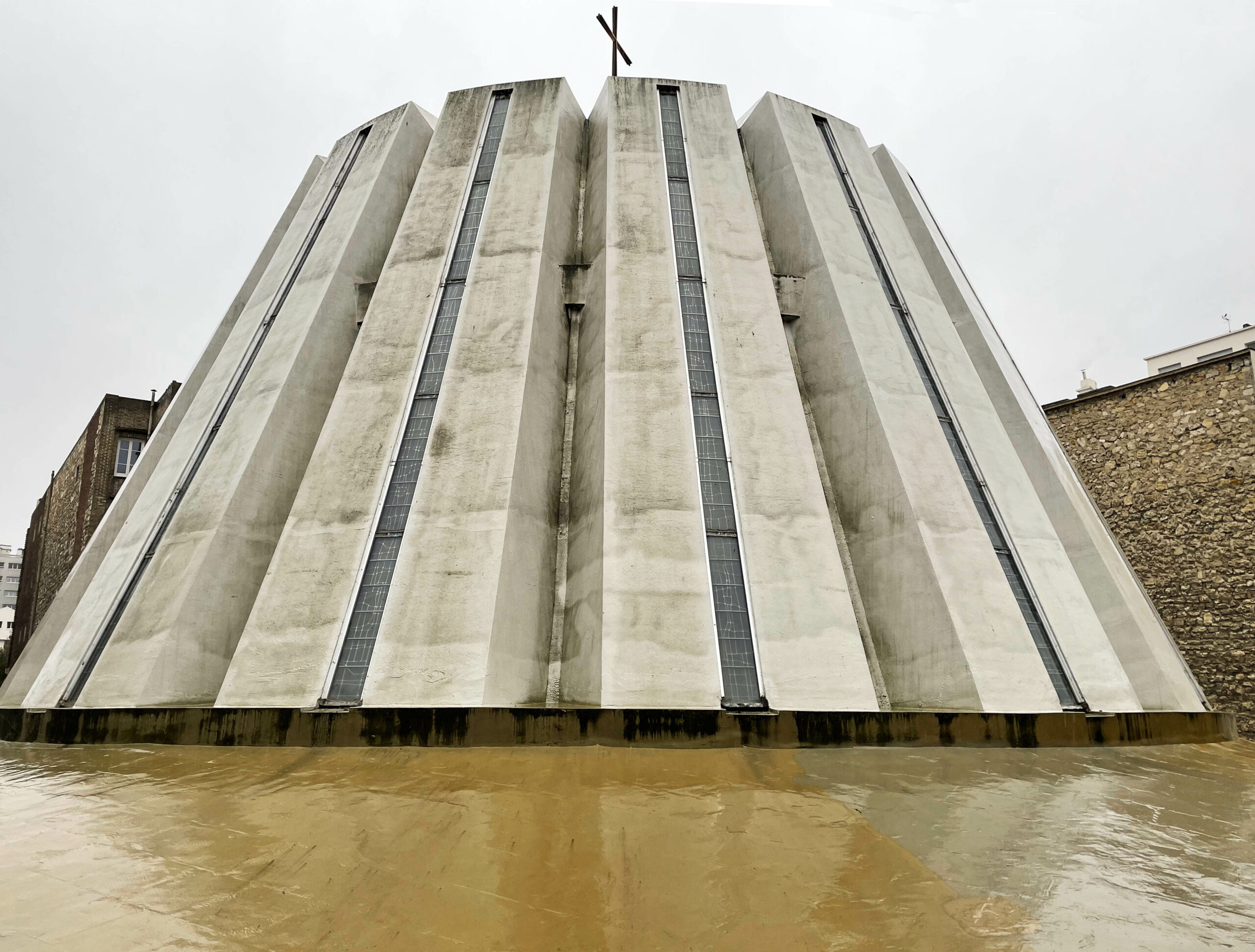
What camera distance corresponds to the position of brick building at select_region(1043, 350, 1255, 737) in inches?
574

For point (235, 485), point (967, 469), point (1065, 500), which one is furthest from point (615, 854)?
point (1065, 500)

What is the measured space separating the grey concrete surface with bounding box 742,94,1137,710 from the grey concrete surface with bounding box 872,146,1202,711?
36.3 inches

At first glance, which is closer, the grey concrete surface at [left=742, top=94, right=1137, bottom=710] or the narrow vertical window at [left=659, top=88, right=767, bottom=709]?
the narrow vertical window at [left=659, top=88, right=767, bottom=709]

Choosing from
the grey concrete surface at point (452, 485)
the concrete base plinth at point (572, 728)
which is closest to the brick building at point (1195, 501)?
the concrete base plinth at point (572, 728)

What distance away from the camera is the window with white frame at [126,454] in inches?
902

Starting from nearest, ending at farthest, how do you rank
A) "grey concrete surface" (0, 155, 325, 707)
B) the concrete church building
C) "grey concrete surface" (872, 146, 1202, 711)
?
the concrete church building
"grey concrete surface" (872, 146, 1202, 711)
"grey concrete surface" (0, 155, 325, 707)

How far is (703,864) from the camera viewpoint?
3.97 m

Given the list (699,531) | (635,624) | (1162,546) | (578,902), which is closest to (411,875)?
(578,902)

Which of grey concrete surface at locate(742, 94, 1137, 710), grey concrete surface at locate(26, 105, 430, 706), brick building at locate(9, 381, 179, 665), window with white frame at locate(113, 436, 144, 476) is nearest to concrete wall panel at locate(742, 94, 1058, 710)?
grey concrete surface at locate(742, 94, 1137, 710)

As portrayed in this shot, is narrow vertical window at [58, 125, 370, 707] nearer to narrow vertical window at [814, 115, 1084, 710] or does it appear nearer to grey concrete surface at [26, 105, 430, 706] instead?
grey concrete surface at [26, 105, 430, 706]

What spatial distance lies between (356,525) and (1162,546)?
49.9 ft

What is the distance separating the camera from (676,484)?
8.62 metres

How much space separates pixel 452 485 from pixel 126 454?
1905 centimetres

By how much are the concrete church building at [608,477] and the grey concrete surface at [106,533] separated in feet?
0.28
